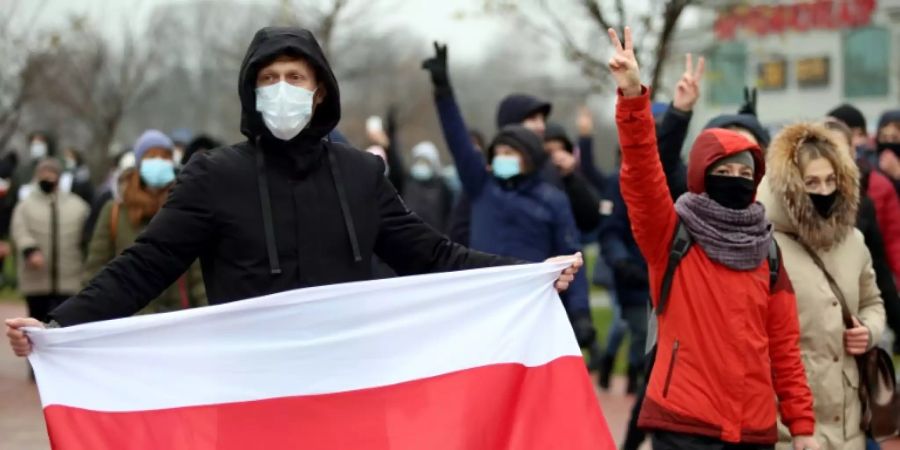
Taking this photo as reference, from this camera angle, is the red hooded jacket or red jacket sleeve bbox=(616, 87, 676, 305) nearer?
red jacket sleeve bbox=(616, 87, 676, 305)

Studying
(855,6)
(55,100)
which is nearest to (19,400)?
(55,100)

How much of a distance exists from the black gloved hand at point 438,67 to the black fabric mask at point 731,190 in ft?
10.9

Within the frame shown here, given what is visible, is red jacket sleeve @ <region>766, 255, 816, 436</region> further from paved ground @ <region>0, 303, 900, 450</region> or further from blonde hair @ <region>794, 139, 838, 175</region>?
paved ground @ <region>0, 303, 900, 450</region>

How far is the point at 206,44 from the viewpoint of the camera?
5409 cm

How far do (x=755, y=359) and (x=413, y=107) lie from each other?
63873 mm

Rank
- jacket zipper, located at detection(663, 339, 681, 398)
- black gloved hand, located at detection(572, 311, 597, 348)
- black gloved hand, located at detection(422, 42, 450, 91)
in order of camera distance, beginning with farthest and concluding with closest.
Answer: black gloved hand, located at detection(422, 42, 450, 91)
black gloved hand, located at detection(572, 311, 597, 348)
jacket zipper, located at detection(663, 339, 681, 398)

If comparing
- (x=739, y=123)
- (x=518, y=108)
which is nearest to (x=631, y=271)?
(x=518, y=108)

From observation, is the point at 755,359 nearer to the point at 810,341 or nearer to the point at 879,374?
the point at 810,341

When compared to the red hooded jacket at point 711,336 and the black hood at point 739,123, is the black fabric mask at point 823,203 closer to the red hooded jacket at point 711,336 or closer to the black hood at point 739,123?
the red hooded jacket at point 711,336

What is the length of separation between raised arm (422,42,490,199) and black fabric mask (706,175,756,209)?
2.99 m

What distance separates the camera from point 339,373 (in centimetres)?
471

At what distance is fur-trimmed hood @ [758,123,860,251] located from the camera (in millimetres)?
5988

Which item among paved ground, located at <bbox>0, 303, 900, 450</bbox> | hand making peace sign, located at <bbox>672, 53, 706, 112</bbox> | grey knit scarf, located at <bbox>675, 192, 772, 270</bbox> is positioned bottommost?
paved ground, located at <bbox>0, 303, 900, 450</bbox>

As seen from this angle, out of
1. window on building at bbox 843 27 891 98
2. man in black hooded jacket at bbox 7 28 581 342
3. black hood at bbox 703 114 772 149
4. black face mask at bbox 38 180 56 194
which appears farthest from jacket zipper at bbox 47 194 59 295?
window on building at bbox 843 27 891 98
